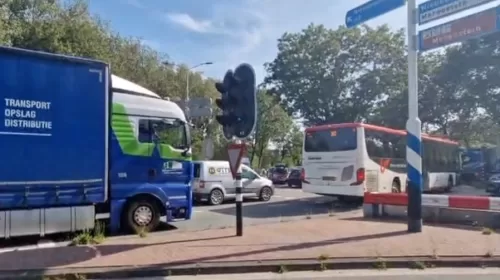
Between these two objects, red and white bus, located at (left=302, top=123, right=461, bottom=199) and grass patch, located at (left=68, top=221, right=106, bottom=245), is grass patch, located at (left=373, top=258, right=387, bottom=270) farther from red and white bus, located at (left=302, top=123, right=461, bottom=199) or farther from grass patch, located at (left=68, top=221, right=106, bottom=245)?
red and white bus, located at (left=302, top=123, right=461, bottom=199)

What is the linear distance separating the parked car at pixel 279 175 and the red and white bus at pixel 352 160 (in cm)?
1853

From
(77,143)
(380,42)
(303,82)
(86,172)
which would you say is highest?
(380,42)

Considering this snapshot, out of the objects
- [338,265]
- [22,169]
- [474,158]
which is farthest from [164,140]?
[474,158]

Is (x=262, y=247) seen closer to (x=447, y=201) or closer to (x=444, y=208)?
(x=447, y=201)

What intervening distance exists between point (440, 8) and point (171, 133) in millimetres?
6701

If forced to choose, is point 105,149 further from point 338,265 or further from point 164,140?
point 338,265

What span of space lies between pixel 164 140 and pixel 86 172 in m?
2.09

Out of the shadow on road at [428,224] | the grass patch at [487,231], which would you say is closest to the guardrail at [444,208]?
the shadow on road at [428,224]

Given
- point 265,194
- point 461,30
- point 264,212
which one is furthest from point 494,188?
point 461,30

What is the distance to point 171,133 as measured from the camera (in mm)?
11250

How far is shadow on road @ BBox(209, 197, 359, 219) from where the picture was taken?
15.3m

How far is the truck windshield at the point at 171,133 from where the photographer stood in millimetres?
10944

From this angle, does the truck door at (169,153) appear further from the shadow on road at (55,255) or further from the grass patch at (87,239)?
the shadow on road at (55,255)

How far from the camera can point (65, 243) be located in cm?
929
